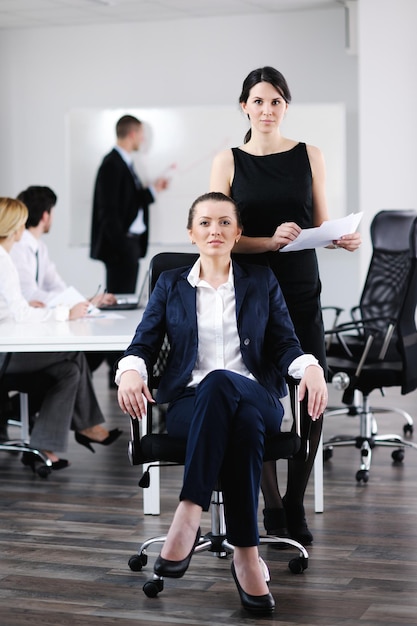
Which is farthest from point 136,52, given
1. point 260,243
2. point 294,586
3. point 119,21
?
point 294,586

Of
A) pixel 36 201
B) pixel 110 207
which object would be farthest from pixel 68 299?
pixel 110 207

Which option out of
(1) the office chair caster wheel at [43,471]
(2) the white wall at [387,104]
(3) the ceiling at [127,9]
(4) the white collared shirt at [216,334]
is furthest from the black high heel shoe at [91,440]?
(3) the ceiling at [127,9]

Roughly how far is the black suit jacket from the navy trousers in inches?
198

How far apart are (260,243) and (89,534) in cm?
129

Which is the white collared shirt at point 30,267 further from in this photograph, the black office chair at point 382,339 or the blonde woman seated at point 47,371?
the black office chair at point 382,339

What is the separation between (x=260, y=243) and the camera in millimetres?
3424

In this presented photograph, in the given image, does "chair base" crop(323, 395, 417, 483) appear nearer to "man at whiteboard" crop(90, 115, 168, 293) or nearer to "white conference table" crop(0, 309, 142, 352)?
"white conference table" crop(0, 309, 142, 352)

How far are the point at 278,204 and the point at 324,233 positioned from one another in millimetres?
217

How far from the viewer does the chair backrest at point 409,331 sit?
4883mm

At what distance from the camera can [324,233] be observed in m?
3.34

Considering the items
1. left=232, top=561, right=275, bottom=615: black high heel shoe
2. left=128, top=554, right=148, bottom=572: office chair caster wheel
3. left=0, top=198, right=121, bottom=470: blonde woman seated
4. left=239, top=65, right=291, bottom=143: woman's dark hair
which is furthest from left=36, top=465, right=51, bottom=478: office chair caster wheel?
left=239, top=65, right=291, bottom=143: woman's dark hair

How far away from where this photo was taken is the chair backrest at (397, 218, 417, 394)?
4883 millimetres

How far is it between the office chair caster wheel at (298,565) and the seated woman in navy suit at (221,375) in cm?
34

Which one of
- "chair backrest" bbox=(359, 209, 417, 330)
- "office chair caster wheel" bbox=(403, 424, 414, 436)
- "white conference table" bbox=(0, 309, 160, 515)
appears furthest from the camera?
"office chair caster wheel" bbox=(403, 424, 414, 436)
